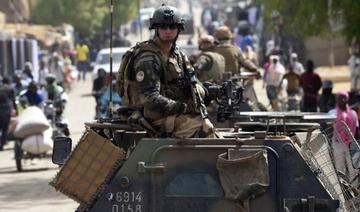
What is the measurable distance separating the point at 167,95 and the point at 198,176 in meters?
0.82

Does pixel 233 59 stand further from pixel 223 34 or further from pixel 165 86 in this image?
pixel 165 86

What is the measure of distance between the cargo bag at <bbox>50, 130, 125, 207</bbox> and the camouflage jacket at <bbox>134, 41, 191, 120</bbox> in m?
0.41

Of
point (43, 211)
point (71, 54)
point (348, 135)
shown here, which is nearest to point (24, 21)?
point (71, 54)

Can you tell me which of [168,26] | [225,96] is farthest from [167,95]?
[225,96]

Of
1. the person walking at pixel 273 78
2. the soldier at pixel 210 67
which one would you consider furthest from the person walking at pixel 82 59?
the soldier at pixel 210 67

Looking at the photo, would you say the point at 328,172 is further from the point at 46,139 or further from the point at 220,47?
the point at 46,139

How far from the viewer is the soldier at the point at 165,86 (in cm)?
844

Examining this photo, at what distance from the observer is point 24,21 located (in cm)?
5750

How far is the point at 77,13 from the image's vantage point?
5459 cm

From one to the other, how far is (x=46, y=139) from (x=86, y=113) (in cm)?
1359

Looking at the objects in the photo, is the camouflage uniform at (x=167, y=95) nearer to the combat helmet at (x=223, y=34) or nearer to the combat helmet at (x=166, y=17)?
the combat helmet at (x=166, y=17)

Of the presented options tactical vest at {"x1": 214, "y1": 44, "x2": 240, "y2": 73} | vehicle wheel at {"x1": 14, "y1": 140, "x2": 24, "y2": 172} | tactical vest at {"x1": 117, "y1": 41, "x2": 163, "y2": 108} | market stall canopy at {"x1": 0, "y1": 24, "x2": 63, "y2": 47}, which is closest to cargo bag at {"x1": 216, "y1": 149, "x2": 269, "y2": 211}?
tactical vest at {"x1": 117, "y1": 41, "x2": 163, "y2": 108}

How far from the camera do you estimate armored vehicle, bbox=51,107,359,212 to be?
8055 mm

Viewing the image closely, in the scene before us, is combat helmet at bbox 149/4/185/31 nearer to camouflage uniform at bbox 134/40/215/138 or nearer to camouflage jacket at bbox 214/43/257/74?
camouflage uniform at bbox 134/40/215/138
